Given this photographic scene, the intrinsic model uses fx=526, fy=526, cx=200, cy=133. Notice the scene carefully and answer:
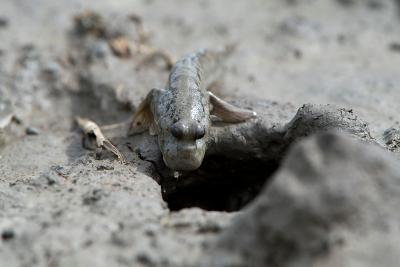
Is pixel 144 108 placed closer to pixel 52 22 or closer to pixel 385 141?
pixel 385 141

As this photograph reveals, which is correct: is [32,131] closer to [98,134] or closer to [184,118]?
[98,134]

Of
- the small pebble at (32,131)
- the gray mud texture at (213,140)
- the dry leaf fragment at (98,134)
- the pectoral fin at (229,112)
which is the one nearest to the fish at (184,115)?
the pectoral fin at (229,112)

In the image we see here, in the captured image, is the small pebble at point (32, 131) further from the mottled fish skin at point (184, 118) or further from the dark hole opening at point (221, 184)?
the dark hole opening at point (221, 184)

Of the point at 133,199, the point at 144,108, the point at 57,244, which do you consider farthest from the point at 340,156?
the point at 144,108

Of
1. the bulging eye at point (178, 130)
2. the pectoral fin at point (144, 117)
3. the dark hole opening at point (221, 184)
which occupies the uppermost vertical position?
the pectoral fin at point (144, 117)

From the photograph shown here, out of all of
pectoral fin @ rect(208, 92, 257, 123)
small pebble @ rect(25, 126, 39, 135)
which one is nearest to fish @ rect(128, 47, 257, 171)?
pectoral fin @ rect(208, 92, 257, 123)
